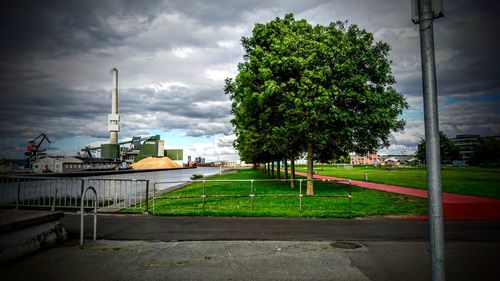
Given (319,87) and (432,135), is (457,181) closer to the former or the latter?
(319,87)

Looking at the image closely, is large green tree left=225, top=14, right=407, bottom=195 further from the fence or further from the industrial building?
the industrial building

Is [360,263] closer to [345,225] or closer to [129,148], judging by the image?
[345,225]

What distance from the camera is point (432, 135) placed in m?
3.24

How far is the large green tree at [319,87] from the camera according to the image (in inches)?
641

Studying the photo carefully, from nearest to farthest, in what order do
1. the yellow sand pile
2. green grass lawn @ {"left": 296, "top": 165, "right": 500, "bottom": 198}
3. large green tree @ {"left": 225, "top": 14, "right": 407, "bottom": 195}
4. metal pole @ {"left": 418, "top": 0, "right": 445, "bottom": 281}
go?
metal pole @ {"left": 418, "top": 0, "right": 445, "bottom": 281} < large green tree @ {"left": 225, "top": 14, "right": 407, "bottom": 195} < green grass lawn @ {"left": 296, "top": 165, "right": 500, "bottom": 198} < the yellow sand pile

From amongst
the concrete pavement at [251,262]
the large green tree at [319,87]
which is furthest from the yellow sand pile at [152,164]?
the concrete pavement at [251,262]

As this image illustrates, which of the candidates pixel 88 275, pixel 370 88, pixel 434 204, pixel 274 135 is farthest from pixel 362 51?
pixel 88 275

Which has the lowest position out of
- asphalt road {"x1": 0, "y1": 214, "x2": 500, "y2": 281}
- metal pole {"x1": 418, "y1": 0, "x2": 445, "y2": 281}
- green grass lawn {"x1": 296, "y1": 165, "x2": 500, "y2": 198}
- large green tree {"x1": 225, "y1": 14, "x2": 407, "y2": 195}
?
green grass lawn {"x1": 296, "y1": 165, "x2": 500, "y2": 198}

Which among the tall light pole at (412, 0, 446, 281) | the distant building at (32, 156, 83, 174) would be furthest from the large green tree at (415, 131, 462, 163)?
the distant building at (32, 156, 83, 174)

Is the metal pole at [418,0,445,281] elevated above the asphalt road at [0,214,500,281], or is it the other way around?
the metal pole at [418,0,445,281]

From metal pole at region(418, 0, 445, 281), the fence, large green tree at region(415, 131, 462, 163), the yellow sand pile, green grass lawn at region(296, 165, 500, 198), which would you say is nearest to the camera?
metal pole at region(418, 0, 445, 281)

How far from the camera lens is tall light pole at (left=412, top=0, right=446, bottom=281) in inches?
128

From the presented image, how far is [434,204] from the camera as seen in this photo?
330 centimetres

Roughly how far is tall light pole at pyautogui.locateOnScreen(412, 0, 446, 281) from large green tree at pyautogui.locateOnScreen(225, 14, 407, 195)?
12015 mm
